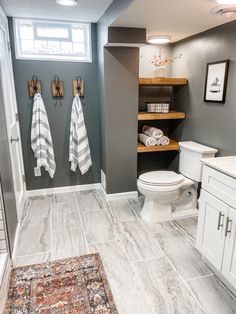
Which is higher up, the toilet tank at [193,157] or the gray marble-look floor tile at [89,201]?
the toilet tank at [193,157]

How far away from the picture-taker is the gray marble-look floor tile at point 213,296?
1.56 m

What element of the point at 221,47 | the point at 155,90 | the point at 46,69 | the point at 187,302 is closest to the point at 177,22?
the point at 221,47

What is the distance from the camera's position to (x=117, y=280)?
1.79 metres

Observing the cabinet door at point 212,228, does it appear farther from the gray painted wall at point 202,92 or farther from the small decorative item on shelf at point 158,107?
the small decorative item on shelf at point 158,107

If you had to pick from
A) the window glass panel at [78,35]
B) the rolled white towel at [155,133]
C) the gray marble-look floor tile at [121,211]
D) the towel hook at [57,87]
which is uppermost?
the window glass panel at [78,35]

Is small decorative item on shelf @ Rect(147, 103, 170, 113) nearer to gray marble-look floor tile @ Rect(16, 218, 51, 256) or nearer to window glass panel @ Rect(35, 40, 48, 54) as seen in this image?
window glass panel @ Rect(35, 40, 48, 54)

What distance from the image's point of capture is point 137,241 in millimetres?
2254

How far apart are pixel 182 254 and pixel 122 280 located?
1.98 feet

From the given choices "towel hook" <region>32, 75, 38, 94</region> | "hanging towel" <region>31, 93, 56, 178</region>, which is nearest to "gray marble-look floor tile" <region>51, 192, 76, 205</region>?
"hanging towel" <region>31, 93, 56, 178</region>

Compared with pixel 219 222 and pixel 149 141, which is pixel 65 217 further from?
pixel 219 222

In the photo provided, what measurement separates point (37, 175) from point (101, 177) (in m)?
0.87

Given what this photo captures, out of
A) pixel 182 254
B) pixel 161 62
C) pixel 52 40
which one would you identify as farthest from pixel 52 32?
pixel 182 254

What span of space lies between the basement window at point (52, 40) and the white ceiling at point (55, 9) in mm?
160

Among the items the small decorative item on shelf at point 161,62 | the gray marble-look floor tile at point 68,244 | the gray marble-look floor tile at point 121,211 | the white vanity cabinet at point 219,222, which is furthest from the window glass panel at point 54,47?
the white vanity cabinet at point 219,222
